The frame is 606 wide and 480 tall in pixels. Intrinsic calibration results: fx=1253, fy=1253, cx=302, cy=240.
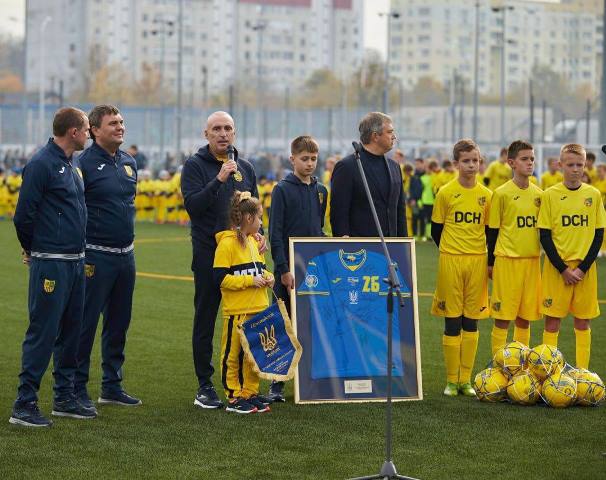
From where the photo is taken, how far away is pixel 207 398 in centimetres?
908

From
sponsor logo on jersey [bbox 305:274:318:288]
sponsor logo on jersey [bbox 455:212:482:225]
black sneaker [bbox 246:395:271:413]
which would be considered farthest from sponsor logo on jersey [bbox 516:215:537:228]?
black sneaker [bbox 246:395:271:413]

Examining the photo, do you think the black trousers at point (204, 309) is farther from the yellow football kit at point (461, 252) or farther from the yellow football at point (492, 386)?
the yellow football at point (492, 386)

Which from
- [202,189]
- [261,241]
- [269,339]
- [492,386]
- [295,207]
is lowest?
[492,386]

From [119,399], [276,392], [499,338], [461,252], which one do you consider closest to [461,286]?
[461,252]

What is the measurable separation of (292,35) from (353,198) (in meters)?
135

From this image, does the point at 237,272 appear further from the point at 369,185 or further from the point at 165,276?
the point at 165,276

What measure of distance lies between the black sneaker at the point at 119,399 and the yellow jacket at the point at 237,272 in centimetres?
99

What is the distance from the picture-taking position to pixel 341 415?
8820 mm

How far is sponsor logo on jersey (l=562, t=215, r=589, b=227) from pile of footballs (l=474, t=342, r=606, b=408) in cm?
103

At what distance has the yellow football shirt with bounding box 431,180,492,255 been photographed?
971 centimetres

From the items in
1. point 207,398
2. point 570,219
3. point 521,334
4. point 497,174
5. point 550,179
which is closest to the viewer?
point 207,398

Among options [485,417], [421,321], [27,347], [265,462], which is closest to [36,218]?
[27,347]

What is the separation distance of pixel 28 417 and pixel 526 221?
4125mm

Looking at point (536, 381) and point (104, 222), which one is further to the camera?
point (536, 381)
